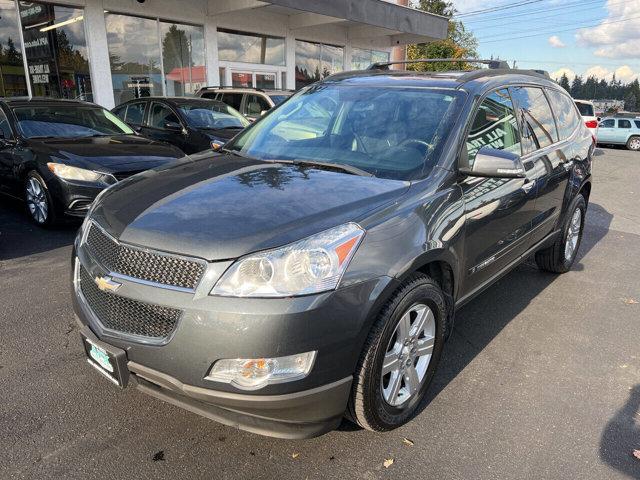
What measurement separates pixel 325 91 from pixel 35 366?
2739mm

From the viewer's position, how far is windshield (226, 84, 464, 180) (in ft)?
10.0

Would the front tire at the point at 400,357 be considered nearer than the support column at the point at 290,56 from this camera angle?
Yes

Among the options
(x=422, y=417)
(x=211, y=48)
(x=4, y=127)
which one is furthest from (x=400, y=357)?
(x=211, y=48)

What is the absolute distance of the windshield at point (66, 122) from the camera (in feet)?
21.0

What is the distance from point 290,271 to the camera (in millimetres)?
2107

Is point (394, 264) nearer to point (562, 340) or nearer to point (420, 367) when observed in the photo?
point (420, 367)

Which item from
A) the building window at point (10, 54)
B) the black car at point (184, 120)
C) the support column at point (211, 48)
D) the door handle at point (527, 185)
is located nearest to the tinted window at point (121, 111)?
the black car at point (184, 120)

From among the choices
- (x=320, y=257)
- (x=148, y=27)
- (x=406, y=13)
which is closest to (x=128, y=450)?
(x=320, y=257)

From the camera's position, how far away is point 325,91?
3.89m

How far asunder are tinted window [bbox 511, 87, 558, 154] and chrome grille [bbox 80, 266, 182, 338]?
9.63ft

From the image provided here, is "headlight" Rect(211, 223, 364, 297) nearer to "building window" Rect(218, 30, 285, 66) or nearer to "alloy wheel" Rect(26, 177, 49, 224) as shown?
"alloy wheel" Rect(26, 177, 49, 224)

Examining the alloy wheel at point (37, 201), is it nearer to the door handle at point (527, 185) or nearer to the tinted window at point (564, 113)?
the door handle at point (527, 185)

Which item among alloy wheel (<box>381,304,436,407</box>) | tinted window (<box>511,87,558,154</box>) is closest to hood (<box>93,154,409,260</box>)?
alloy wheel (<box>381,304,436,407</box>)

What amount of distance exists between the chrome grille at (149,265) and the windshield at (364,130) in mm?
1266
